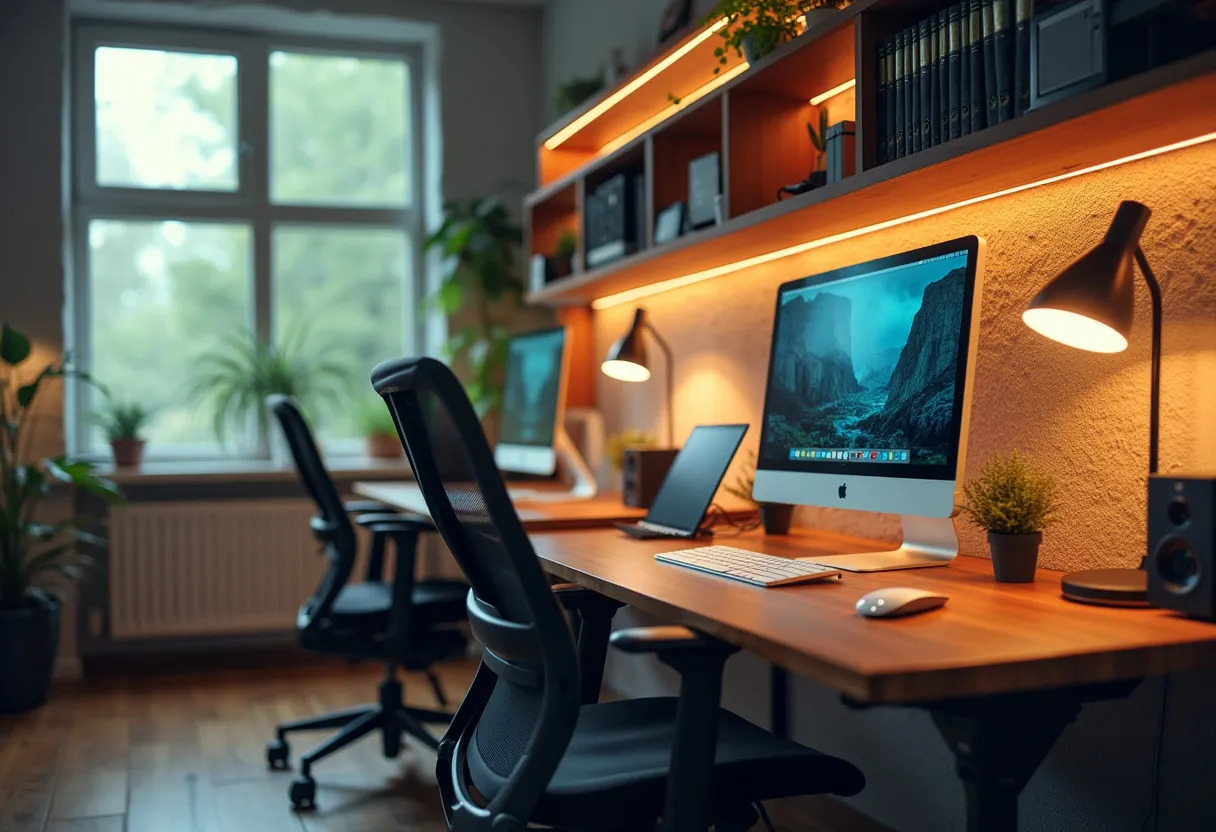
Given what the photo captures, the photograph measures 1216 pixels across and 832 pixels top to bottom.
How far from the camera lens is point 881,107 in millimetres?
2037

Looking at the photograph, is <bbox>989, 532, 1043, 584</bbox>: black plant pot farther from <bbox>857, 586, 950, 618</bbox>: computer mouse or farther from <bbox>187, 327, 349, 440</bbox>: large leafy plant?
<bbox>187, 327, 349, 440</bbox>: large leafy plant

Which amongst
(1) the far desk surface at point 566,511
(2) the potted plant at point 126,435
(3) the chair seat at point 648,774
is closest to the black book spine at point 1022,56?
(3) the chair seat at point 648,774

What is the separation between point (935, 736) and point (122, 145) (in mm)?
4260

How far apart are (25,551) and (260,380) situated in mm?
1213

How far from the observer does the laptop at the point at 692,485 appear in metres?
2.44

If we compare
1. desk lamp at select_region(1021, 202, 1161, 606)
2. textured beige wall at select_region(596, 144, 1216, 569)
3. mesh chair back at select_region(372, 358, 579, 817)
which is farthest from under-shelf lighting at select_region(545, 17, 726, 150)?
mesh chair back at select_region(372, 358, 579, 817)

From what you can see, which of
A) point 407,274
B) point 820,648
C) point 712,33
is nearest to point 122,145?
point 407,274

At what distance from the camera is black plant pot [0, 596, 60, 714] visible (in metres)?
3.85

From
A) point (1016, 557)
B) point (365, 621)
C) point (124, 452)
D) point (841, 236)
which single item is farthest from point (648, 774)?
point (124, 452)

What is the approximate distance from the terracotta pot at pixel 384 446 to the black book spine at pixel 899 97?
339cm

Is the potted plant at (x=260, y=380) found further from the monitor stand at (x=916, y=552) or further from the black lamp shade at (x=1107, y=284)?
the black lamp shade at (x=1107, y=284)

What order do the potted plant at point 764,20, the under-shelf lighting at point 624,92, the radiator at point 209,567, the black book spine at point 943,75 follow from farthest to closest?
the radiator at point 209,567
the under-shelf lighting at point 624,92
the potted plant at point 764,20
the black book spine at point 943,75

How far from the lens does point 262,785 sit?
10.3 feet

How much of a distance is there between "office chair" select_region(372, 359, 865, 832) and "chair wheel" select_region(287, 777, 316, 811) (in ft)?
4.45
